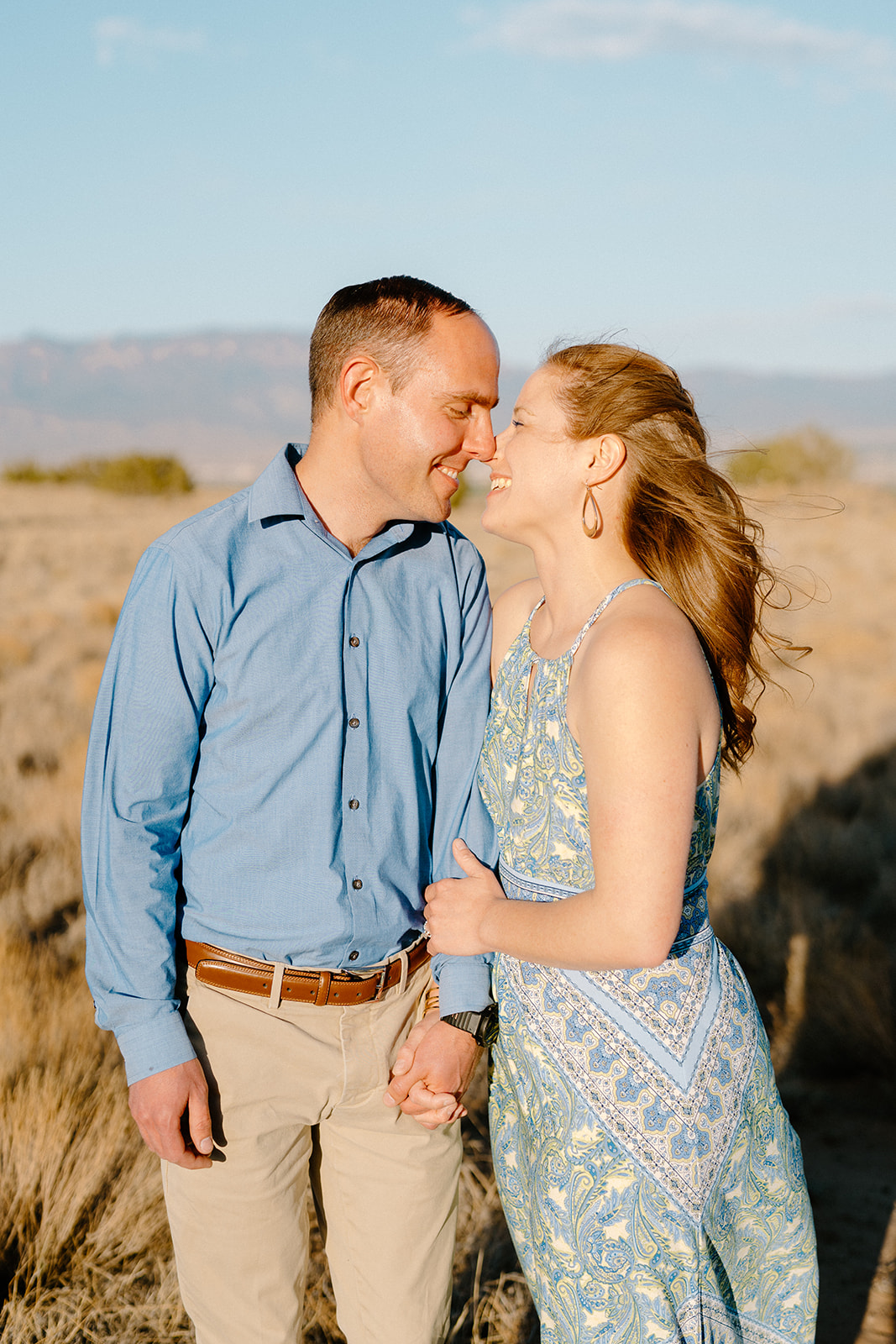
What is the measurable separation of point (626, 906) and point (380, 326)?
1277 mm

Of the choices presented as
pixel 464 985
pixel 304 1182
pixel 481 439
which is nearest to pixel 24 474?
pixel 481 439

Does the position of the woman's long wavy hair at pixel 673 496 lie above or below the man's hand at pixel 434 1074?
above

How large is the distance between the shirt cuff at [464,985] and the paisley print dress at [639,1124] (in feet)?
0.24

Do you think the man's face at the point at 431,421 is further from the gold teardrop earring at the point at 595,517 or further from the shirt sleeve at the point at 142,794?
the shirt sleeve at the point at 142,794

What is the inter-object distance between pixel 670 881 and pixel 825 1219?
263 centimetres

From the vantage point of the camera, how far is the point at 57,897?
17.2 ft

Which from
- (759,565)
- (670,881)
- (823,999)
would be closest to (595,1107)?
(670,881)

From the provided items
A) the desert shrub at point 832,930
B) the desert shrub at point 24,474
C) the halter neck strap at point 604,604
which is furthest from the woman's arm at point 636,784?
the desert shrub at point 24,474

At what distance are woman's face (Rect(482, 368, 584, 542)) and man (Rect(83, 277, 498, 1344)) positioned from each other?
0.45 feet

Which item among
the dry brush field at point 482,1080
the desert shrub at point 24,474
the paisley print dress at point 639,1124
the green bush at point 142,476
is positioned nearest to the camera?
the paisley print dress at point 639,1124

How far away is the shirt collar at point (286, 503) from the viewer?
208cm

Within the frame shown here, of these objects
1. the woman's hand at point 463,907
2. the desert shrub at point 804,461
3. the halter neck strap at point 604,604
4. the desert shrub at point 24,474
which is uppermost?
the halter neck strap at point 604,604

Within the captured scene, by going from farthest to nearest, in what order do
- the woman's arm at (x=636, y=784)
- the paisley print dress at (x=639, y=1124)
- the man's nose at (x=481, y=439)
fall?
the man's nose at (x=481, y=439)
the paisley print dress at (x=639, y=1124)
the woman's arm at (x=636, y=784)

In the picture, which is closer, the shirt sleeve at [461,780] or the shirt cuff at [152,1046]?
the shirt cuff at [152,1046]
